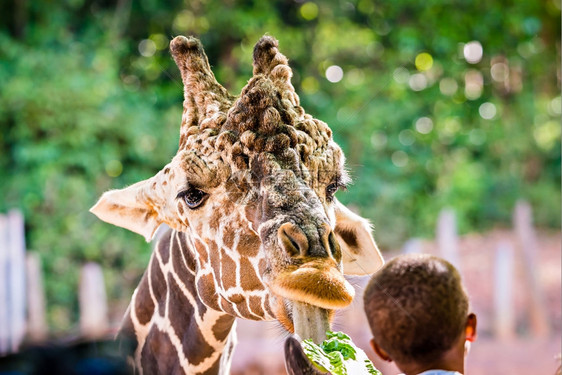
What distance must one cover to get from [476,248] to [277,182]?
14842mm

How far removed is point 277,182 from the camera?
115 inches

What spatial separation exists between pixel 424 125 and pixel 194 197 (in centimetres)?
1071

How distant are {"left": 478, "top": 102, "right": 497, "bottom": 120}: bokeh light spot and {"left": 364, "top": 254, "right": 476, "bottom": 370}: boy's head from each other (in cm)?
1255

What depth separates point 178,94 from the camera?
12.5m

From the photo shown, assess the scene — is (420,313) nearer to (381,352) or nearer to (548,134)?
(381,352)

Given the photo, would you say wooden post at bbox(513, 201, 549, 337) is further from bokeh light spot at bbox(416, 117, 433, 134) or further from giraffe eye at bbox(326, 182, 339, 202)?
giraffe eye at bbox(326, 182, 339, 202)

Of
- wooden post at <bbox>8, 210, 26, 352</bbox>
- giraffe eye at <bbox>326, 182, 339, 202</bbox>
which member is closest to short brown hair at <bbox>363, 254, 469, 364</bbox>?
giraffe eye at <bbox>326, 182, 339, 202</bbox>

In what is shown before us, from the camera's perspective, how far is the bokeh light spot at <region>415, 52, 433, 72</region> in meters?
12.8

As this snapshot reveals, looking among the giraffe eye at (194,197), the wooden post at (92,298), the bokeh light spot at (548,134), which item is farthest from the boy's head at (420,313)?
the bokeh light spot at (548,134)

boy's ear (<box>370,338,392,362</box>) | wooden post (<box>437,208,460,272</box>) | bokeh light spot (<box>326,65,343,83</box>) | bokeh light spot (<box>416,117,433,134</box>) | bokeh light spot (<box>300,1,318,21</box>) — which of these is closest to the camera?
boy's ear (<box>370,338,392,362</box>)

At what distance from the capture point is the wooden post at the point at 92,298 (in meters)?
11.5

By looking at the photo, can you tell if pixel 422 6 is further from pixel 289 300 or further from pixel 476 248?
pixel 289 300

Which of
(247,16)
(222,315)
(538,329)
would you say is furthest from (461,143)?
(222,315)

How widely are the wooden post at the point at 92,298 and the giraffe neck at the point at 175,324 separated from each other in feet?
26.5
